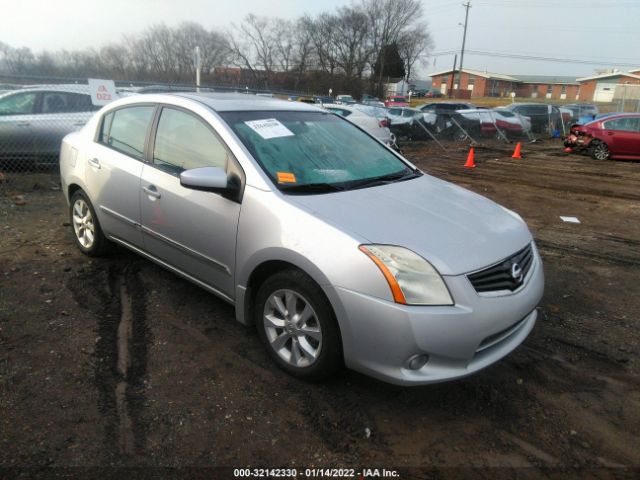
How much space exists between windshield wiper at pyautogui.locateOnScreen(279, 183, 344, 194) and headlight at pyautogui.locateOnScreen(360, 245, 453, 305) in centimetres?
69

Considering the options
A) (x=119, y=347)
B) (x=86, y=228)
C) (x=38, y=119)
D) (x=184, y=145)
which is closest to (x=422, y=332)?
(x=119, y=347)

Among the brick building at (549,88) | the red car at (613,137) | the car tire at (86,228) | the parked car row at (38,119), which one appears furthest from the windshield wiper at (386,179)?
the brick building at (549,88)

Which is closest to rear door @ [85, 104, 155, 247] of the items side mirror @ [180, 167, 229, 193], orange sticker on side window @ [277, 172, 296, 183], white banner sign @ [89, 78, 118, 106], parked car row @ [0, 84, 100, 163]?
side mirror @ [180, 167, 229, 193]

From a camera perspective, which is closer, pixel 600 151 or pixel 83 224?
pixel 83 224

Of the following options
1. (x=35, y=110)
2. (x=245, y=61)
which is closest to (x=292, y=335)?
(x=35, y=110)

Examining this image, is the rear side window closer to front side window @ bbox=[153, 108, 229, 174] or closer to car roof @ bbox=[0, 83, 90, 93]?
front side window @ bbox=[153, 108, 229, 174]

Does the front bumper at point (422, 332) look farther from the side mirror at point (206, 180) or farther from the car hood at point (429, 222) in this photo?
Result: the side mirror at point (206, 180)

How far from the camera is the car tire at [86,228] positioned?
440 cm

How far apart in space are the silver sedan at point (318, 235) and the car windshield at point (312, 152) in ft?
0.04

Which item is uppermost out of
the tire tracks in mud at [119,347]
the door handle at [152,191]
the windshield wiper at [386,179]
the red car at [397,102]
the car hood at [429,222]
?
the red car at [397,102]

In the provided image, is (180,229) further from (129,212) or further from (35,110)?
(35,110)

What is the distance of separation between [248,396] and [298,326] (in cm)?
50

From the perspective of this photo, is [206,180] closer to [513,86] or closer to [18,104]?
[18,104]

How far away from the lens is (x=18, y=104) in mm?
8070
